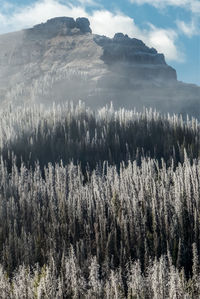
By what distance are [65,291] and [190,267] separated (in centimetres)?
3632

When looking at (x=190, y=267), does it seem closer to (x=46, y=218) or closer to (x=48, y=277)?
(x=48, y=277)

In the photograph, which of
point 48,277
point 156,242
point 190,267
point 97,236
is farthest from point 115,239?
point 48,277

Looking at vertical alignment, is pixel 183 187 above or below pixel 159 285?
above

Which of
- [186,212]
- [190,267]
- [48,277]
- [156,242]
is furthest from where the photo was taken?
[186,212]

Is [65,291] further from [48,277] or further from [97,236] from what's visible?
[97,236]

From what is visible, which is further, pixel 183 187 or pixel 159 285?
pixel 183 187

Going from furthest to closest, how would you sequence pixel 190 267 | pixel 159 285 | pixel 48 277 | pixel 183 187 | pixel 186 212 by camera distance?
pixel 183 187
pixel 186 212
pixel 190 267
pixel 48 277
pixel 159 285

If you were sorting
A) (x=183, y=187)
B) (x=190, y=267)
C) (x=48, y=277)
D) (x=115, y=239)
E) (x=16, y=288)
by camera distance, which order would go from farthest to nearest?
(x=183, y=187)
(x=115, y=239)
(x=190, y=267)
(x=48, y=277)
(x=16, y=288)

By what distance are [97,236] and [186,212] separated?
35.3m

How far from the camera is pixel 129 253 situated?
113 metres

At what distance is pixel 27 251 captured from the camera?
106875 millimetres

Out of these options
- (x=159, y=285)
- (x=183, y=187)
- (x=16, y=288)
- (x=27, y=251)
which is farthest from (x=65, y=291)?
(x=183, y=187)

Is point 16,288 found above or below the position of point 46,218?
below

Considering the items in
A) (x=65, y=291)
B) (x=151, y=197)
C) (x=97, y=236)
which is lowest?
(x=65, y=291)
